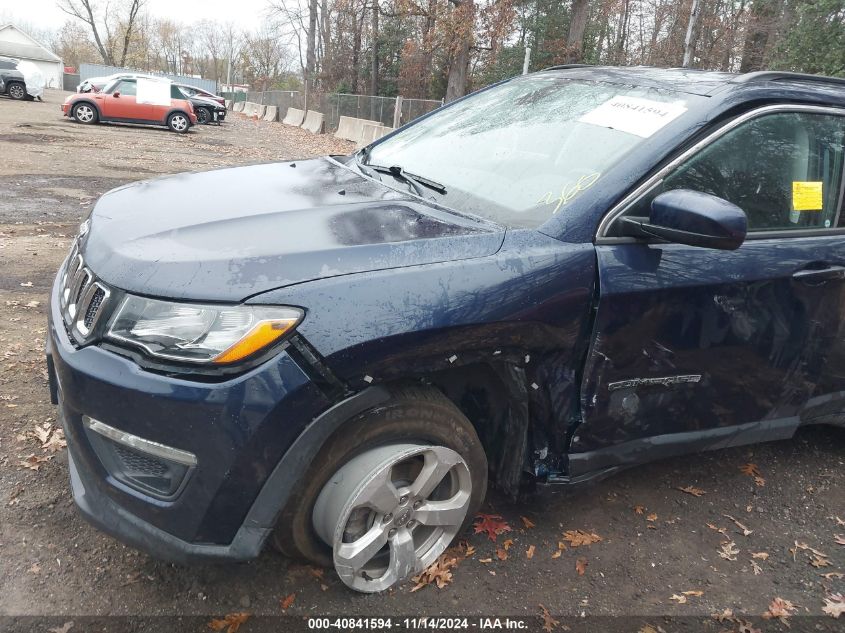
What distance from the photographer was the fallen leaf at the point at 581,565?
2604 millimetres

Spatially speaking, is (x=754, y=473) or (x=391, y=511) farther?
(x=754, y=473)

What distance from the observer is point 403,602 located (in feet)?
7.73

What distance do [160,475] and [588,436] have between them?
149 cm

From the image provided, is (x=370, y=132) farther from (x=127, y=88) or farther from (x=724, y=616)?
(x=724, y=616)

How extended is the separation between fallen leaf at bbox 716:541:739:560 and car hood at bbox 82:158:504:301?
1733mm

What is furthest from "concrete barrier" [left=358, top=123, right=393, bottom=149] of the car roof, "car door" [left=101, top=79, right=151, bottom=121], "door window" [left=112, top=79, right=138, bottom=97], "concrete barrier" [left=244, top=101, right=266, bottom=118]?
"concrete barrier" [left=244, top=101, right=266, bottom=118]

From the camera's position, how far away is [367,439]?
2094 millimetres

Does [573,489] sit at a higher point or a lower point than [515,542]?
higher

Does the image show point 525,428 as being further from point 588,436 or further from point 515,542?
point 515,542

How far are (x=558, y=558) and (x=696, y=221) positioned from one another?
4.72ft

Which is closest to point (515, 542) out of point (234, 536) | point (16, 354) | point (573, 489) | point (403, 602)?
point (573, 489)

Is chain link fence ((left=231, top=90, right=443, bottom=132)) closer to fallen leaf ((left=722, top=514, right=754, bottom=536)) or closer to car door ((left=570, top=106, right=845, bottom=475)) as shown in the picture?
car door ((left=570, top=106, right=845, bottom=475))

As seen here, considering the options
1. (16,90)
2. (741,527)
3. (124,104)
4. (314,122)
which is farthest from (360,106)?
(741,527)

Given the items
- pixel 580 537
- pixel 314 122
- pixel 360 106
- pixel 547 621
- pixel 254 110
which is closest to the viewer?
pixel 547 621
